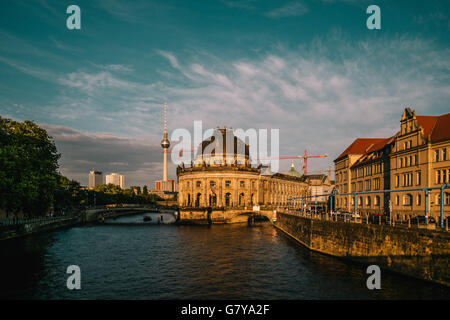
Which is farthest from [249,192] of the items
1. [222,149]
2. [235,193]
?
[222,149]

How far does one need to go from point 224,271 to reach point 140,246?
21445 millimetres

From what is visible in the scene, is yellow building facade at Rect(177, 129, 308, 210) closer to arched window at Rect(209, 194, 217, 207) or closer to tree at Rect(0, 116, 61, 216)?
arched window at Rect(209, 194, 217, 207)

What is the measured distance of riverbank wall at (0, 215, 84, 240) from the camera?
53.5 m

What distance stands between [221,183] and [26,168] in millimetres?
57342

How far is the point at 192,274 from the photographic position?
31938 mm

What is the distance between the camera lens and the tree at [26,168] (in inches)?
2015

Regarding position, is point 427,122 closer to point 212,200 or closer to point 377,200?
point 377,200

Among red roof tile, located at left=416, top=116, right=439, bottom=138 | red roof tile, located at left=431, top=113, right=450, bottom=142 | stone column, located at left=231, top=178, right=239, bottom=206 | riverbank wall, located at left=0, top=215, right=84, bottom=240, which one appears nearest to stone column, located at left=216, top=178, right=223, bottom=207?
stone column, located at left=231, top=178, right=239, bottom=206

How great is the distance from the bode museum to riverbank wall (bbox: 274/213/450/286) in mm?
49217

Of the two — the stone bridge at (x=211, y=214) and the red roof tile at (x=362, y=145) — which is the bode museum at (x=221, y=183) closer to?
the stone bridge at (x=211, y=214)

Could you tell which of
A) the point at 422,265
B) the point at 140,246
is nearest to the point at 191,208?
the point at 140,246

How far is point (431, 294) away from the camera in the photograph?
2208 centimetres
